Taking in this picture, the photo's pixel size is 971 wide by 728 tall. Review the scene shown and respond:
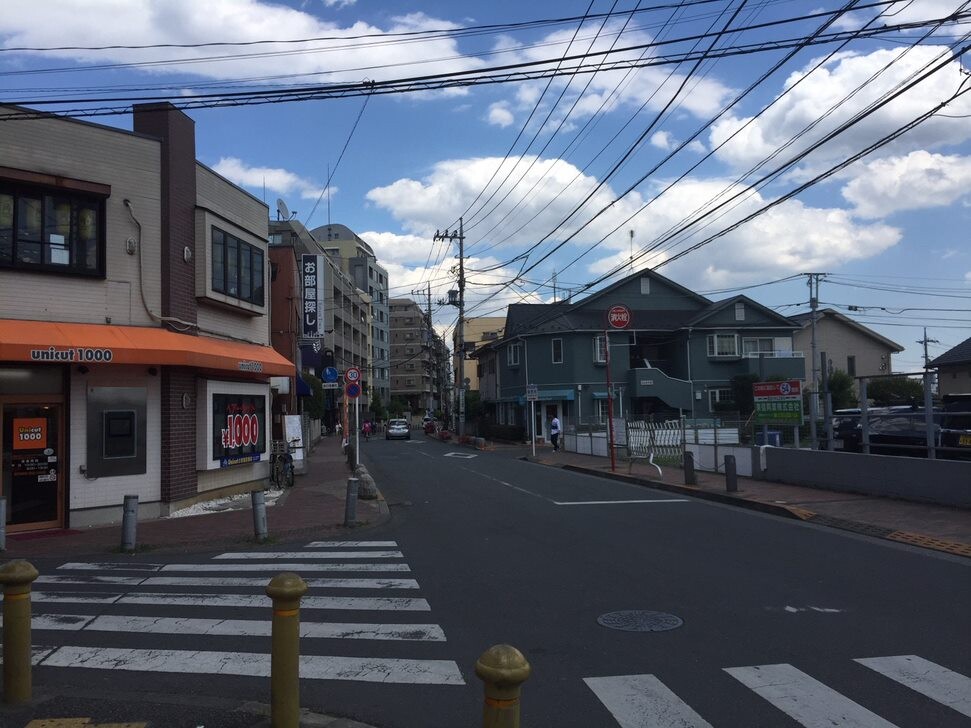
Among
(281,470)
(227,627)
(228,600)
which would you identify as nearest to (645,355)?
(281,470)

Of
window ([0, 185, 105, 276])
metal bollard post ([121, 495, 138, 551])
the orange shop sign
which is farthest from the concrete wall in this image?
the orange shop sign

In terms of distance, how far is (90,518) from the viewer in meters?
14.2

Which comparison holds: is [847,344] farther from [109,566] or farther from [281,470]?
[109,566]

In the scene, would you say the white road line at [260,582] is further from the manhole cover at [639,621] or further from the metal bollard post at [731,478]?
the metal bollard post at [731,478]

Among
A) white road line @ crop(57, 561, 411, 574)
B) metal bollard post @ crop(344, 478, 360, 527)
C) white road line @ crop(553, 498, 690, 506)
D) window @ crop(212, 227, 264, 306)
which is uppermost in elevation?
window @ crop(212, 227, 264, 306)

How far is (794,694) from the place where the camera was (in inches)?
218

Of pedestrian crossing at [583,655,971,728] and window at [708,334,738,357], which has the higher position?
window at [708,334,738,357]

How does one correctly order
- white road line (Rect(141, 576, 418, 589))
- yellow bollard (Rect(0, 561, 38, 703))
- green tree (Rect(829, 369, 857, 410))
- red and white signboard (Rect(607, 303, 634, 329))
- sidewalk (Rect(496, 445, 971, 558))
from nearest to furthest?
yellow bollard (Rect(0, 561, 38, 703))
white road line (Rect(141, 576, 418, 589))
sidewalk (Rect(496, 445, 971, 558))
red and white signboard (Rect(607, 303, 634, 329))
green tree (Rect(829, 369, 857, 410))

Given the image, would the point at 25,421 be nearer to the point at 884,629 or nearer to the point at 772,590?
the point at 772,590

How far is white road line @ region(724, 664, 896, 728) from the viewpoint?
505cm

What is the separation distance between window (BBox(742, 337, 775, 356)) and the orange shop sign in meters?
40.8

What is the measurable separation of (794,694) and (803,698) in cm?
8

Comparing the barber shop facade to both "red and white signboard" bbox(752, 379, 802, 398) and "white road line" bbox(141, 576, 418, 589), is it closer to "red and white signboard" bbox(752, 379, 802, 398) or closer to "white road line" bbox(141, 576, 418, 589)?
"white road line" bbox(141, 576, 418, 589)

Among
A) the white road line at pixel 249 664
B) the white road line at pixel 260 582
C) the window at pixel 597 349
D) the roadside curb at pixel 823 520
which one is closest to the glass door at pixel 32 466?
the white road line at pixel 260 582
